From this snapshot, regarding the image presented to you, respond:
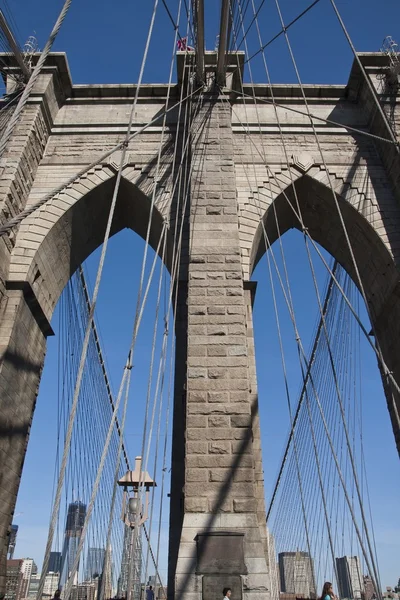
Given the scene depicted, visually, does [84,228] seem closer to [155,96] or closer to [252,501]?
[155,96]

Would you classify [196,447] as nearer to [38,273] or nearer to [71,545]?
[38,273]

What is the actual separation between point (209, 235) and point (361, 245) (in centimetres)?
361

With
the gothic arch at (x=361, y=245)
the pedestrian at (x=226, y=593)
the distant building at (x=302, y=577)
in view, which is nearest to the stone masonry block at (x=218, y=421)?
the pedestrian at (x=226, y=593)

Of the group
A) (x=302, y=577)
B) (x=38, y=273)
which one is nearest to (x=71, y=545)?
(x=302, y=577)

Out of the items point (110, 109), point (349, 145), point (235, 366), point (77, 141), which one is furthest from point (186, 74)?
point (235, 366)

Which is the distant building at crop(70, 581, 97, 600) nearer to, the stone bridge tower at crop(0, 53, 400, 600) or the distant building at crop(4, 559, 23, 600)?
the distant building at crop(4, 559, 23, 600)

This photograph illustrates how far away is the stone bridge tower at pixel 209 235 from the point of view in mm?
5008

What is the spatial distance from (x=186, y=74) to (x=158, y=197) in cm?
275

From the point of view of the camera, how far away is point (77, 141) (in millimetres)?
9672

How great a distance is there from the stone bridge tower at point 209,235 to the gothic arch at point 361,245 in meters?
0.03

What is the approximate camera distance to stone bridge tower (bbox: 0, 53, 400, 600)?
5.01 m

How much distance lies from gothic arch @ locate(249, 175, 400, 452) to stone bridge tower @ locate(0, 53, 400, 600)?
0.03 metres

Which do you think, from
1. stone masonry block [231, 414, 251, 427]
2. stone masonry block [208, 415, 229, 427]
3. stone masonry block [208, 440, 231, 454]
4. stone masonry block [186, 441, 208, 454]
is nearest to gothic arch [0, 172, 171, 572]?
stone masonry block [186, 441, 208, 454]

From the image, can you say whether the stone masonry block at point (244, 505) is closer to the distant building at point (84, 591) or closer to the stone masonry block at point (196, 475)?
the stone masonry block at point (196, 475)
